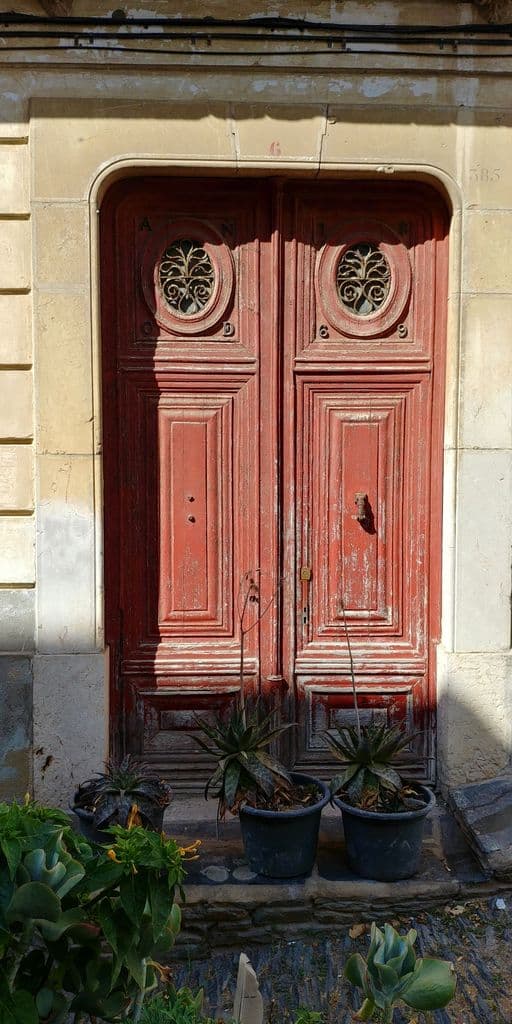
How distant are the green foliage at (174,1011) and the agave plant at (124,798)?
4.94ft

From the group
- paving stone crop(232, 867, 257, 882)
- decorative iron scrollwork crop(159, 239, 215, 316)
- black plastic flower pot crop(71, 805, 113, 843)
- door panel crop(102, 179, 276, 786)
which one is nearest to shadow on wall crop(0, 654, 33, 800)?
door panel crop(102, 179, 276, 786)

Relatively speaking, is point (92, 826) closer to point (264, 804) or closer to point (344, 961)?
point (264, 804)

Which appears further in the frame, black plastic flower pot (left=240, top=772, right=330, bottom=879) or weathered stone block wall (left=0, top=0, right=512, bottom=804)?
weathered stone block wall (left=0, top=0, right=512, bottom=804)

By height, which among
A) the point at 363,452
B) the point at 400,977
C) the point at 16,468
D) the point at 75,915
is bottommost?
the point at 400,977

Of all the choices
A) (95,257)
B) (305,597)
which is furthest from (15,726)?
(95,257)

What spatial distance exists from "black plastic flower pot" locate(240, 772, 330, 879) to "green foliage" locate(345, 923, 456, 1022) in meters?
2.13

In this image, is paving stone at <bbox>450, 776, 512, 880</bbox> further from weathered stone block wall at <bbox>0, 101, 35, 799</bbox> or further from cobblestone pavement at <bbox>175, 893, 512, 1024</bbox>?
weathered stone block wall at <bbox>0, 101, 35, 799</bbox>

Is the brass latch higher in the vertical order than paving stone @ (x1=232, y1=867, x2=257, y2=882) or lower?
higher

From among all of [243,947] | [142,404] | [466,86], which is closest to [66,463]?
[142,404]

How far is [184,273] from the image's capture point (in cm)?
494

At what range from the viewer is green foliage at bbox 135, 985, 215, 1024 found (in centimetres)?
223

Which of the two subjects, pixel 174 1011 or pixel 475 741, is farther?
pixel 475 741

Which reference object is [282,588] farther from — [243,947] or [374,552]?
[243,947]

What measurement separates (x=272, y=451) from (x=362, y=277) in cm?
115
